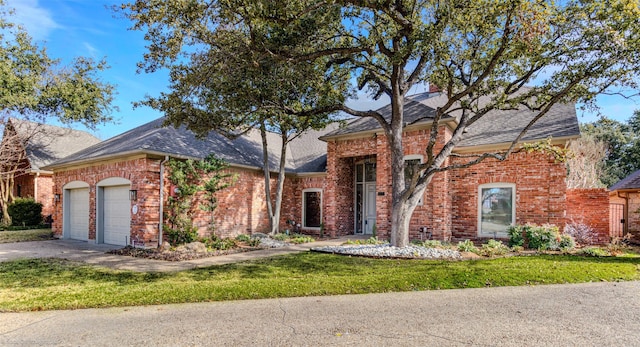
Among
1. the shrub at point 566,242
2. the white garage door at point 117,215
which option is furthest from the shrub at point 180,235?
the shrub at point 566,242

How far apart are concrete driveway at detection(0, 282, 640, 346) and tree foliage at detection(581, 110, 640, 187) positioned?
3038cm

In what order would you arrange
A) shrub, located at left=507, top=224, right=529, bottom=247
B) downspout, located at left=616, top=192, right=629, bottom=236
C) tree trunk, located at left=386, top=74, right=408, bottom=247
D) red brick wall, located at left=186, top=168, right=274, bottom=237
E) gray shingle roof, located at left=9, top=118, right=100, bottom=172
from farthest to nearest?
gray shingle roof, located at left=9, top=118, right=100, bottom=172, downspout, located at left=616, top=192, right=629, bottom=236, red brick wall, located at left=186, top=168, right=274, bottom=237, shrub, located at left=507, top=224, right=529, bottom=247, tree trunk, located at left=386, top=74, right=408, bottom=247

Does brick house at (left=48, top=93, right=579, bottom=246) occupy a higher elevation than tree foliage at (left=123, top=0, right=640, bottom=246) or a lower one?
lower

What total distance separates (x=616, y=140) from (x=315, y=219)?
1153 inches

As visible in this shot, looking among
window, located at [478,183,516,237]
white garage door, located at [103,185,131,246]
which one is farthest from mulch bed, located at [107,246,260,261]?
window, located at [478,183,516,237]

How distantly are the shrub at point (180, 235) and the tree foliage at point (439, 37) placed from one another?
5139mm

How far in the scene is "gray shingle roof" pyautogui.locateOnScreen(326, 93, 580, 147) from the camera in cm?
1177

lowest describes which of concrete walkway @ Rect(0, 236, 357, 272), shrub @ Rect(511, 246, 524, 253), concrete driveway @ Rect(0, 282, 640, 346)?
concrete walkway @ Rect(0, 236, 357, 272)

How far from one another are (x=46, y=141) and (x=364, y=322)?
967 inches

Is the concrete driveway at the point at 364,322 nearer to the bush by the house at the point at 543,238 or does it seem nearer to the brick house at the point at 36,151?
the bush by the house at the point at 543,238

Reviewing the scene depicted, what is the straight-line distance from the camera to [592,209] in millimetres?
11430

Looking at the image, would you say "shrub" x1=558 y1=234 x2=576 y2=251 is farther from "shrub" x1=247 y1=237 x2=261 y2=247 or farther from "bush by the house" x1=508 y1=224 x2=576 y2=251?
"shrub" x1=247 y1=237 x2=261 y2=247

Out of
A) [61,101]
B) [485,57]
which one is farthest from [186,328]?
[61,101]

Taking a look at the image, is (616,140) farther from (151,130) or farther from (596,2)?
(151,130)
